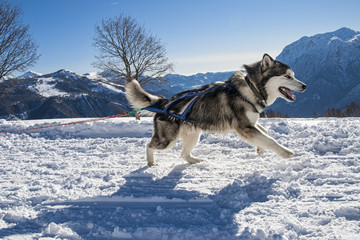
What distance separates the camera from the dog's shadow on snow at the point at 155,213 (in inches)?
96.3

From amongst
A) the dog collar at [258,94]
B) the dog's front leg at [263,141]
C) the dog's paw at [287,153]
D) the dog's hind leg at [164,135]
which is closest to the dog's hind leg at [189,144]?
the dog's hind leg at [164,135]

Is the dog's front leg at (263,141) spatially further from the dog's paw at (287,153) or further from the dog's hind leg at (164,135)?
the dog's hind leg at (164,135)

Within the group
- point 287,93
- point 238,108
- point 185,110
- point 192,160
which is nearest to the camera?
Answer: point 287,93

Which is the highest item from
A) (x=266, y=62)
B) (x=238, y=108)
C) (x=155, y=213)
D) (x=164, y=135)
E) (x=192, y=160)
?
(x=266, y=62)

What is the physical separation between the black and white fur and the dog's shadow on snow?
796 mm

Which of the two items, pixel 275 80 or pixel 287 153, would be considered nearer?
pixel 287 153

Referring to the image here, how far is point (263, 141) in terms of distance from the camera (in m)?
3.89

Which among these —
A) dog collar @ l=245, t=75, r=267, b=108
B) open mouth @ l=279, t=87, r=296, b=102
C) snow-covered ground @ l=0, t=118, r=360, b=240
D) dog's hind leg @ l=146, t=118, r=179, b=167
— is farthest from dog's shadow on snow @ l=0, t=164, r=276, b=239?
open mouth @ l=279, t=87, r=296, b=102

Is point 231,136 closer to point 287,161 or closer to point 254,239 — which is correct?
point 287,161

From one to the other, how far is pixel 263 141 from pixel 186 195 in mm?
1520

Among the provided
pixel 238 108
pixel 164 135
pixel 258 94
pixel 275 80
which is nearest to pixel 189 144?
pixel 164 135

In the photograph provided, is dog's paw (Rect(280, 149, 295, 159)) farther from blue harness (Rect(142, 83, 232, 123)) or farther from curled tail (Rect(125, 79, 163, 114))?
curled tail (Rect(125, 79, 163, 114))

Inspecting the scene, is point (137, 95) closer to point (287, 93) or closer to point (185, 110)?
point (185, 110)

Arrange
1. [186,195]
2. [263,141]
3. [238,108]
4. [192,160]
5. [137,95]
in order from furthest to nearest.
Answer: [137,95] → [192,160] → [238,108] → [263,141] → [186,195]
